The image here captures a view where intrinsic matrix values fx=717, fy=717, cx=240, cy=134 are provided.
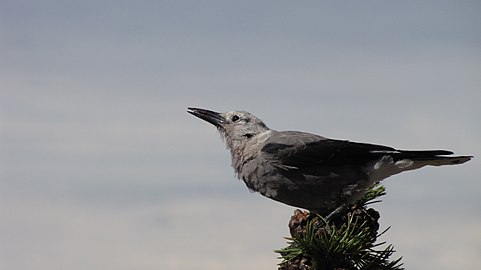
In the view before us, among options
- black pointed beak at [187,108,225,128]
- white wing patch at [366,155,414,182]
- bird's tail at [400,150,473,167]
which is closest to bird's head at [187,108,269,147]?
black pointed beak at [187,108,225,128]

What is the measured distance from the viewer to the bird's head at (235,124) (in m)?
5.43

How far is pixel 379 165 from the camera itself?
16.4 ft

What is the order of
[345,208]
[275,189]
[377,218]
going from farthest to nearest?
[275,189] < [345,208] < [377,218]

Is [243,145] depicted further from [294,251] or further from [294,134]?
[294,251]

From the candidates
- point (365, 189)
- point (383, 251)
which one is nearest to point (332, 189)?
point (365, 189)

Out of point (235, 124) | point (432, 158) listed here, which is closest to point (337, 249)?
point (432, 158)

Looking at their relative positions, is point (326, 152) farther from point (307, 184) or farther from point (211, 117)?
point (211, 117)

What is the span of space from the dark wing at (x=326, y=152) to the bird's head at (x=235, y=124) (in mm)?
388

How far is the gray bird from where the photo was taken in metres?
4.81

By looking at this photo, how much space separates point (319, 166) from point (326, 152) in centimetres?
11

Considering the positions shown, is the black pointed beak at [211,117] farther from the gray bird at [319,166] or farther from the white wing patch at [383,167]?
the white wing patch at [383,167]

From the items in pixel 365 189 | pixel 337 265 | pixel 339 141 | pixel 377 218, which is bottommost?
pixel 337 265

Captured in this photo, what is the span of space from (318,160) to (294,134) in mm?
355

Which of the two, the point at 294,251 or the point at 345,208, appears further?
the point at 345,208
